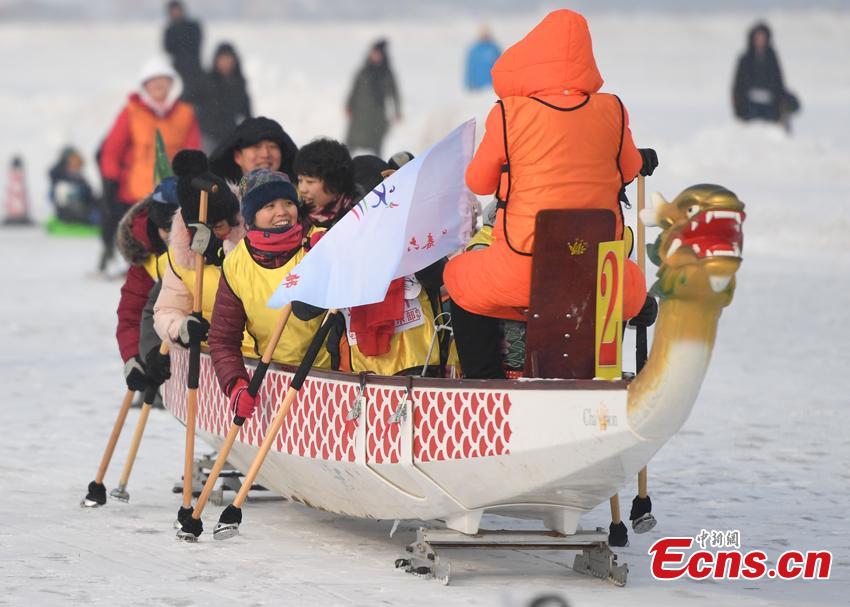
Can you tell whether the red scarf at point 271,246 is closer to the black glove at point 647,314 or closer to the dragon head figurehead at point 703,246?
the black glove at point 647,314

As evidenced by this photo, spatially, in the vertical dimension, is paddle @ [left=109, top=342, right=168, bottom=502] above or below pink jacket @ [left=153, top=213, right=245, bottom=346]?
below

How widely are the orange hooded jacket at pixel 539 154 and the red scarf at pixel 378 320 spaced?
0.99 feet

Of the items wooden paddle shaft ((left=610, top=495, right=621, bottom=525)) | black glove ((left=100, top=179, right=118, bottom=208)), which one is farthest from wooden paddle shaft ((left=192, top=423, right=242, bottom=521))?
black glove ((left=100, top=179, right=118, bottom=208))

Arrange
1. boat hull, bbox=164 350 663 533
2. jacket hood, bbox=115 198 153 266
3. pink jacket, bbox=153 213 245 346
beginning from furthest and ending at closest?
jacket hood, bbox=115 198 153 266
pink jacket, bbox=153 213 245 346
boat hull, bbox=164 350 663 533

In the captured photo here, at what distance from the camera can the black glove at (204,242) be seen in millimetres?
6098

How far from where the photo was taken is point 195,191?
627 cm

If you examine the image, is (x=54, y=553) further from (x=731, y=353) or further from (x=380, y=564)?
(x=731, y=353)

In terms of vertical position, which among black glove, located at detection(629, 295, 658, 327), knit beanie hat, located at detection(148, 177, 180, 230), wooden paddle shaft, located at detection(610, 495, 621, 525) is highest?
knit beanie hat, located at detection(148, 177, 180, 230)

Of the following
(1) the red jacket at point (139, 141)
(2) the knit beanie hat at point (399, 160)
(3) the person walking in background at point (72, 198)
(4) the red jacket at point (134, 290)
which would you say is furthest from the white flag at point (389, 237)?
(3) the person walking in background at point (72, 198)

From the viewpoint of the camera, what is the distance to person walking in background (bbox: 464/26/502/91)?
23.2m

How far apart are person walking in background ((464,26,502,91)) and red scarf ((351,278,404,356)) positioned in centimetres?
1758

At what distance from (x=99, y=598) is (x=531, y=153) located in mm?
1831

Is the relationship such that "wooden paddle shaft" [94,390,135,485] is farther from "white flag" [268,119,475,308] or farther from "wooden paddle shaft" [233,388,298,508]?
"white flag" [268,119,475,308]

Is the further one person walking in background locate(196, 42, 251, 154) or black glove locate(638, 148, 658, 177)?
person walking in background locate(196, 42, 251, 154)
